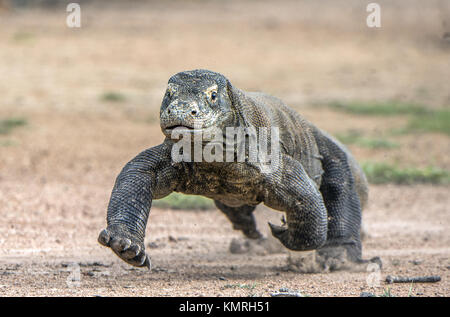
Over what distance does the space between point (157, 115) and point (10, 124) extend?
7.88 ft

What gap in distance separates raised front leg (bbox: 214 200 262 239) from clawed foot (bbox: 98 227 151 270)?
1.61 meters

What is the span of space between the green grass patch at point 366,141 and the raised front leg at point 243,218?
457 cm

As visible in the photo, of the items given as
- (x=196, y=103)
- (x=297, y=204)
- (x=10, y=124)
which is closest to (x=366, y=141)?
(x=10, y=124)

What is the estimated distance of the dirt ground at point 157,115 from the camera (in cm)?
483

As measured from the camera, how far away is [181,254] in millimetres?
5750

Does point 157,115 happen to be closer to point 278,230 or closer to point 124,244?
point 278,230

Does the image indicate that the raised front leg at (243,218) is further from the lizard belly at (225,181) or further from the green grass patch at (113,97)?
the green grass patch at (113,97)

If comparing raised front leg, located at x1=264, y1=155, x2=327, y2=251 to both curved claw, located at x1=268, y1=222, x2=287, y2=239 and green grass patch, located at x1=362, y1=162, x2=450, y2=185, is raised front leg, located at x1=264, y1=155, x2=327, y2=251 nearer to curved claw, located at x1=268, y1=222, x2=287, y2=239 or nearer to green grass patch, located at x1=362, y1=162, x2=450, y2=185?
curved claw, located at x1=268, y1=222, x2=287, y2=239

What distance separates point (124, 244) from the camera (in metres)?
3.88
